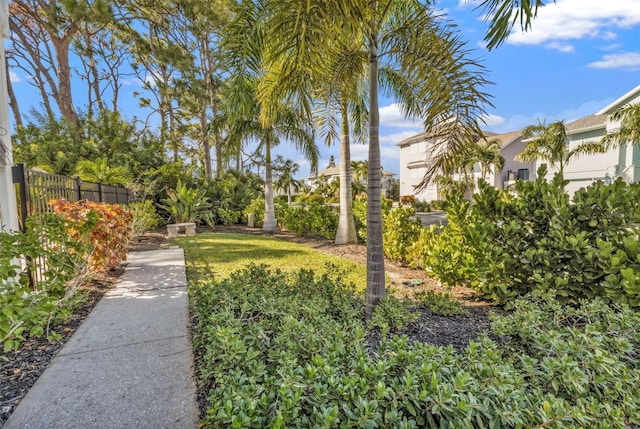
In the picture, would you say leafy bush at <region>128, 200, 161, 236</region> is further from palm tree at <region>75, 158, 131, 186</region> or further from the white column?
the white column

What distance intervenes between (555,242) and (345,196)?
596 cm

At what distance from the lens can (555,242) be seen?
12.3 feet

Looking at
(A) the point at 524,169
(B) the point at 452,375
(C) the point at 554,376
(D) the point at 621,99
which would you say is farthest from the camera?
(A) the point at 524,169

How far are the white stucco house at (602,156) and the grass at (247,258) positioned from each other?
14431mm

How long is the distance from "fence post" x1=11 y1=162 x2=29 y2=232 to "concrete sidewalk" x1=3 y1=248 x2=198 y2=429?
181 centimetres

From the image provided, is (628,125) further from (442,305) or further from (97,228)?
(97,228)

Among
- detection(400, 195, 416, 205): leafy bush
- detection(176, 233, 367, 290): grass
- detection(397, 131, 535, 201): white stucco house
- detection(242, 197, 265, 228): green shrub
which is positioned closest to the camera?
detection(176, 233, 367, 290): grass

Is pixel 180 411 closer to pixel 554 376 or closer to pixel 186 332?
pixel 186 332

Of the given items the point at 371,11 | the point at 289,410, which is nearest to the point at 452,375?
the point at 289,410

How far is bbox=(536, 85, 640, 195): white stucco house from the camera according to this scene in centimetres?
1709

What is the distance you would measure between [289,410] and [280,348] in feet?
2.35

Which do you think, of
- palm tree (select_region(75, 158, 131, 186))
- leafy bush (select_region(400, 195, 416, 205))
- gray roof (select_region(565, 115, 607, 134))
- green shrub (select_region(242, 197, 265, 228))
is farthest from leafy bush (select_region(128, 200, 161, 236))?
gray roof (select_region(565, 115, 607, 134))

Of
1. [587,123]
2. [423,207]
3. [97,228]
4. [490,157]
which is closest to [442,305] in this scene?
[97,228]

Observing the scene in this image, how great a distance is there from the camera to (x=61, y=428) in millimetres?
2117
